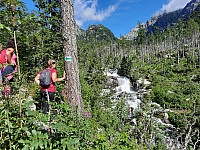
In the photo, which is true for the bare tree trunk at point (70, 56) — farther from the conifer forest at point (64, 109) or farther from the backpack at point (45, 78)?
the backpack at point (45, 78)

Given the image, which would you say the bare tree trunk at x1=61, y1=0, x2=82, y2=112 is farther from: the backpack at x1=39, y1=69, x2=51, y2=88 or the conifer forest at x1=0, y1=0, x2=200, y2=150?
the backpack at x1=39, y1=69, x2=51, y2=88

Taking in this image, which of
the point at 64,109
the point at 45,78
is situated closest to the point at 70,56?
the point at 45,78

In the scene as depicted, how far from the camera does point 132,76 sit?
49.0 m

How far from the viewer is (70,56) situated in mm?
4492

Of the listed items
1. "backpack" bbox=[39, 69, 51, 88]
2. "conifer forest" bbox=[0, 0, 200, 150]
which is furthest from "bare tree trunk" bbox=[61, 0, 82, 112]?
"backpack" bbox=[39, 69, 51, 88]

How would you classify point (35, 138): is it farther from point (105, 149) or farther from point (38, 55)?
point (38, 55)

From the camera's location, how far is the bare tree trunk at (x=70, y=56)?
448 cm

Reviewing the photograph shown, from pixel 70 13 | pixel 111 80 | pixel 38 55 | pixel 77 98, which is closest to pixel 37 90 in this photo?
pixel 38 55

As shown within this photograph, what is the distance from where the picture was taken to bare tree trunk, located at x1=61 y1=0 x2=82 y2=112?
4.48 meters

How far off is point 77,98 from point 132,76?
148ft

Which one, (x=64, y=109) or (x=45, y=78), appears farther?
(x=45, y=78)

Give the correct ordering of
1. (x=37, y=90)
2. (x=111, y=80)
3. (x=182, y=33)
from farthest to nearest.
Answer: (x=182, y=33) → (x=111, y=80) → (x=37, y=90)

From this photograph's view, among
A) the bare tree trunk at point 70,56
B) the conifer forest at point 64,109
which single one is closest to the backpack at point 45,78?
Result: the conifer forest at point 64,109

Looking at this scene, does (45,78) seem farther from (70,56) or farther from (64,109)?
(64,109)
